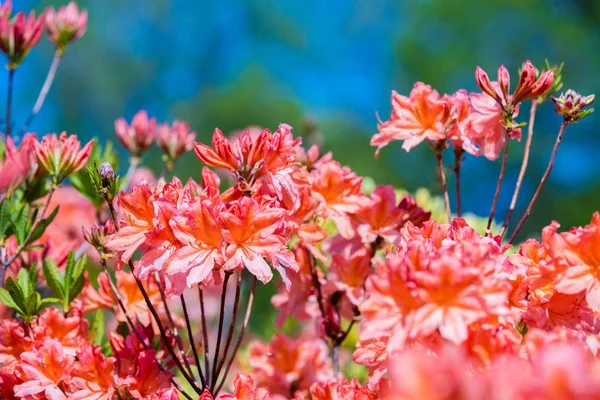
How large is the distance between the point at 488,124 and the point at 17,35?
73cm

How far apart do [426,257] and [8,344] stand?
1.67ft

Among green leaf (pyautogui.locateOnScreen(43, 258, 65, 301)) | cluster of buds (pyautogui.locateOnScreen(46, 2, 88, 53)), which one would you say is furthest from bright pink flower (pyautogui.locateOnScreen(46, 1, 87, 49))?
green leaf (pyautogui.locateOnScreen(43, 258, 65, 301))

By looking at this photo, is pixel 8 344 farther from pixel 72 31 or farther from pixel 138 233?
pixel 72 31

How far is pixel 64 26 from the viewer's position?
3.72ft

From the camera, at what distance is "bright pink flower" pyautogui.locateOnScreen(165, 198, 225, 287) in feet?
1.90

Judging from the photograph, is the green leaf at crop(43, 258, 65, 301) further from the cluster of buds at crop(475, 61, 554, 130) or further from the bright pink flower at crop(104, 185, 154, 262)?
the cluster of buds at crop(475, 61, 554, 130)

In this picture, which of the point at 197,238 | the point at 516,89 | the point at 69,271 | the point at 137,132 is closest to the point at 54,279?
the point at 69,271

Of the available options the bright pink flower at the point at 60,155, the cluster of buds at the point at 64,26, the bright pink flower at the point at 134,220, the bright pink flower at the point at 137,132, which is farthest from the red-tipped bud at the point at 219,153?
the cluster of buds at the point at 64,26

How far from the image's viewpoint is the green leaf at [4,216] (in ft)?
2.47

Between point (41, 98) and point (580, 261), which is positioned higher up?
point (41, 98)

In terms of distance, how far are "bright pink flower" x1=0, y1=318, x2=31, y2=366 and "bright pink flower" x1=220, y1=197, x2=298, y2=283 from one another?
0.95ft

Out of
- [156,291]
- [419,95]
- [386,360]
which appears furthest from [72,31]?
[386,360]

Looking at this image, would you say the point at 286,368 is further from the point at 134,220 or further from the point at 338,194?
the point at 134,220

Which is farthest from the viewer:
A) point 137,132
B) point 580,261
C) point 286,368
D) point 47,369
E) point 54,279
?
point 137,132
